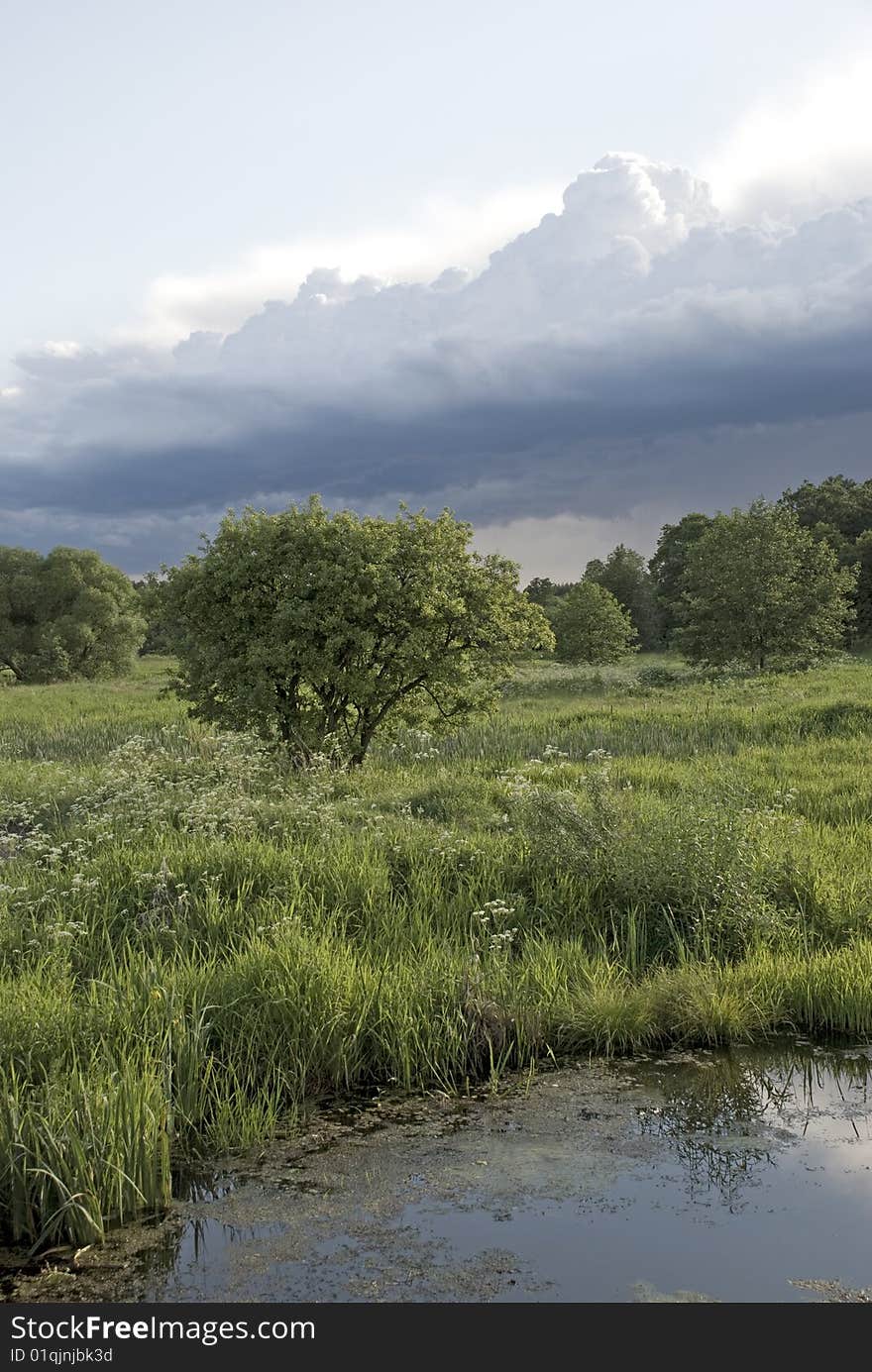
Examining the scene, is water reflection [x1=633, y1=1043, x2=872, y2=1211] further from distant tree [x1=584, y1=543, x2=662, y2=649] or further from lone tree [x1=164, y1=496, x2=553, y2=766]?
distant tree [x1=584, y1=543, x2=662, y2=649]

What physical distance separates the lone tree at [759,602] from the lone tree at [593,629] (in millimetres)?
15284

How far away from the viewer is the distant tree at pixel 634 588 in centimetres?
8612

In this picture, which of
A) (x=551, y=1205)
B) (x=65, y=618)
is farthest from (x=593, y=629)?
(x=551, y=1205)

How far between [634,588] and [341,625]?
77288mm

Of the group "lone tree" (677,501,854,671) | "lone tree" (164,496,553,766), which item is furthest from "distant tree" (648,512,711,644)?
"lone tree" (164,496,553,766)

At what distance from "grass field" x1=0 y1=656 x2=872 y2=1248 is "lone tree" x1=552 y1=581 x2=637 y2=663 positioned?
46.7 m

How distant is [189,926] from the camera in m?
8.95

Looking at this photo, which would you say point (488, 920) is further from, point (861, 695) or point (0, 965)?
point (861, 695)

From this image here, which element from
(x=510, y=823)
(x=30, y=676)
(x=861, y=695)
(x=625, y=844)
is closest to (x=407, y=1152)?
(x=625, y=844)

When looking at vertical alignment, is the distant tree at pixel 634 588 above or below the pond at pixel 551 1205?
above

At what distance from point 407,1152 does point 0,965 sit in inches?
148

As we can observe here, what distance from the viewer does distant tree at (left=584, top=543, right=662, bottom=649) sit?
283ft

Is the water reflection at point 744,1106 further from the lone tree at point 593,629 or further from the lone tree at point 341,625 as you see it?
the lone tree at point 593,629

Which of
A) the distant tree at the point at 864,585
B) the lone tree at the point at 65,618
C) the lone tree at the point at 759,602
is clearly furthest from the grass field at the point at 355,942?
the distant tree at the point at 864,585
